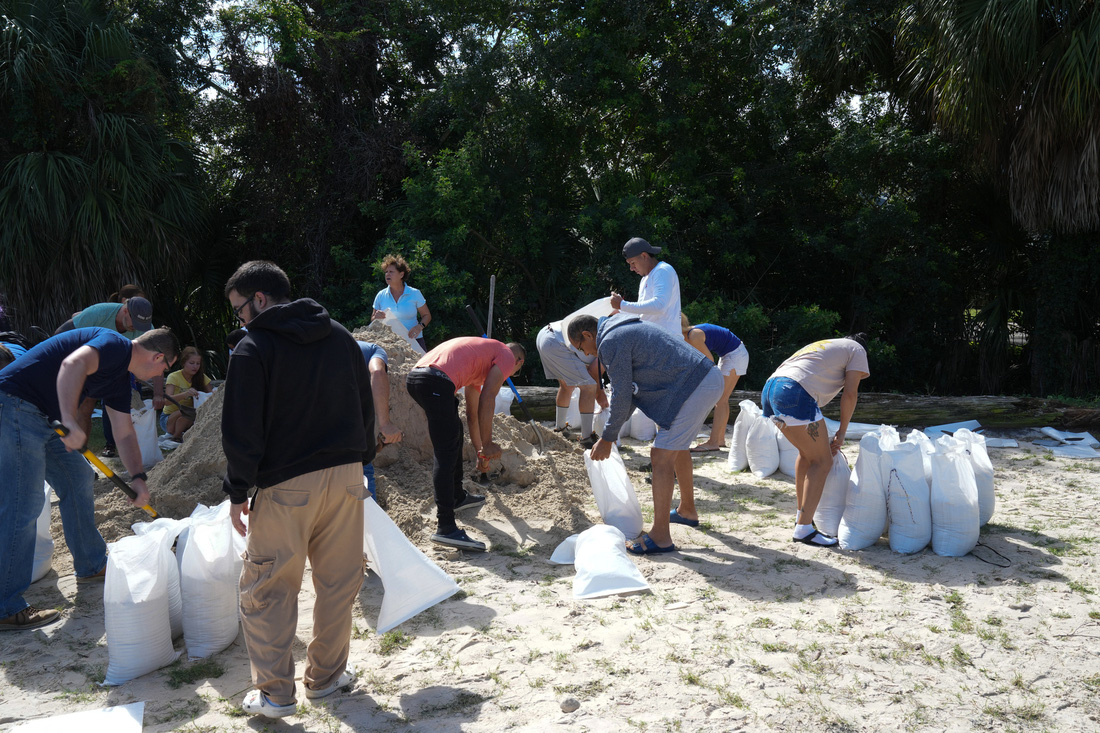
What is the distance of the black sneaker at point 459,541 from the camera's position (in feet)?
14.6

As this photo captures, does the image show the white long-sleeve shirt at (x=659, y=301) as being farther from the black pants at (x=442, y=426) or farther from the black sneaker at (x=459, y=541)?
the black sneaker at (x=459, y=541)

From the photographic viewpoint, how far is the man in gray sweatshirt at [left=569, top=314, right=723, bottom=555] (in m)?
4.26

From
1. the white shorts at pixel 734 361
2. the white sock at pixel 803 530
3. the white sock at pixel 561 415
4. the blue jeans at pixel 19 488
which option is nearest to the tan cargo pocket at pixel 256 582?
the blue jeans at pixel 19 488

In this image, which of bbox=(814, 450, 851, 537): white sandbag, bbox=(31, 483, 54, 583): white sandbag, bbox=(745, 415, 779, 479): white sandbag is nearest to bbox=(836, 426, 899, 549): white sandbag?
bbox=(814, 450, 851, 537): white sandbag

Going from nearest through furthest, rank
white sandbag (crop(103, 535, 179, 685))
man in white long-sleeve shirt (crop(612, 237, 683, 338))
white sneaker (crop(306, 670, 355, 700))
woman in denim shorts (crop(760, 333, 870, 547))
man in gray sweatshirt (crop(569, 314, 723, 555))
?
1. white sneaker (crop(306, 670, 355, 700))
2. white sandbag (crop(103, 535, 179, 685))
3. man in gray sweatshirt (crop(569, 314, 723, 555))
4. woman in denim shorts (crop(760, 333, 870, 547))
5. man in white long-sleeve shirt (crop(612, 237, 683, 338))

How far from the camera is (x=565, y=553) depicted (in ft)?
14.3

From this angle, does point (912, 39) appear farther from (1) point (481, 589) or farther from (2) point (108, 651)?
(2) point (108, 651)

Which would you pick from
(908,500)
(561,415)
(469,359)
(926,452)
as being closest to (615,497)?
(469,359)

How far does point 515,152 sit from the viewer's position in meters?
11.1

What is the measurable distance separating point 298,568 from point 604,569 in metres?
1.61

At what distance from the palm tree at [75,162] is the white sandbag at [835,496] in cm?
901

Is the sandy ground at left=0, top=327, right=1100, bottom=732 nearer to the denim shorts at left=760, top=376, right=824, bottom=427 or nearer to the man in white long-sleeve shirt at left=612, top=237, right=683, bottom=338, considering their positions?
the denim shorts at left=760, top=376, right=824, bottom=427

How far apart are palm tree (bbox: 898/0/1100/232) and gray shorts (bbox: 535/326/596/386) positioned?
5446mm

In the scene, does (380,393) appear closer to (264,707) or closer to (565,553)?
(565,553)
